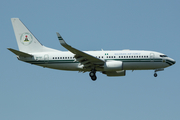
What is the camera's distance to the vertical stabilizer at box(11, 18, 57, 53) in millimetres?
50062

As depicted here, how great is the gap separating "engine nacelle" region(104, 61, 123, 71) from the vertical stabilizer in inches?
384

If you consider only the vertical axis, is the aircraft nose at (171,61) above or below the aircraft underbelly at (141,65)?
above

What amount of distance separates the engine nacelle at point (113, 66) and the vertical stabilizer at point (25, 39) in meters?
9.76

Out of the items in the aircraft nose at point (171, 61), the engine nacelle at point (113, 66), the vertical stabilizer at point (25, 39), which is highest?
the vertical stabilizer at point (25, 39)

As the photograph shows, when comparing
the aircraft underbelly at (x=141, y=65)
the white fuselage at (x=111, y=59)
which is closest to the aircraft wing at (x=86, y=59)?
the white fuselage at (x=111, y=59)

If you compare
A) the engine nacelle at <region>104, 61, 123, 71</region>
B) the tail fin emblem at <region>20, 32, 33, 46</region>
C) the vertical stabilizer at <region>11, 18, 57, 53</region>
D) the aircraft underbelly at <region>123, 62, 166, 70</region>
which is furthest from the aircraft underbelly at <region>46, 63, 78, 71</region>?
the aircraft underbelly at <region>123, 62, 166, 70</region>

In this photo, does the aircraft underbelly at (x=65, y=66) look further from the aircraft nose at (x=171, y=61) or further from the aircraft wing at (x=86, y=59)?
the aircraft nose at (x=171, y=61)

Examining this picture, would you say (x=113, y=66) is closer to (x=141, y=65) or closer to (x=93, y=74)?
(x=93, y=74)

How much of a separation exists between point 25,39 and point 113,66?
14.9 metres

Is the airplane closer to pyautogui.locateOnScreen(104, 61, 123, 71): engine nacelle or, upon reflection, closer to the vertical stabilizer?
pyautogui.locateOnScreen(104, 61, 123, 71): engine nacelle

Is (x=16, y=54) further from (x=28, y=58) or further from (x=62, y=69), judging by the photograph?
(x=62, y=69)

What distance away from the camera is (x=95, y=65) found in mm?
46844

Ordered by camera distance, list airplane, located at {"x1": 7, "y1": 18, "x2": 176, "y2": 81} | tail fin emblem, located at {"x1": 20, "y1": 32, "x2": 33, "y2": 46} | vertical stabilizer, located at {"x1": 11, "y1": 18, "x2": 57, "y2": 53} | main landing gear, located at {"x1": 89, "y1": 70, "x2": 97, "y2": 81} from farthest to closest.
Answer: tail fin emblem, located at {"x1": 20, "y1": 32, "x2": 33, "y2": 46}, vertical stabilizer, located at {"x1": 11, "y1": 18, "x2": 57, "y2": 53}, main landing gear, located at {"x1": 89, "y1": 70, "x2": 97, "y2": 81}, airplane, located at {"x1": 7, "y1": 18, "x2": 176, "y2": 81}

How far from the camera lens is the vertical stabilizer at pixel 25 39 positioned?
50.1 meters
